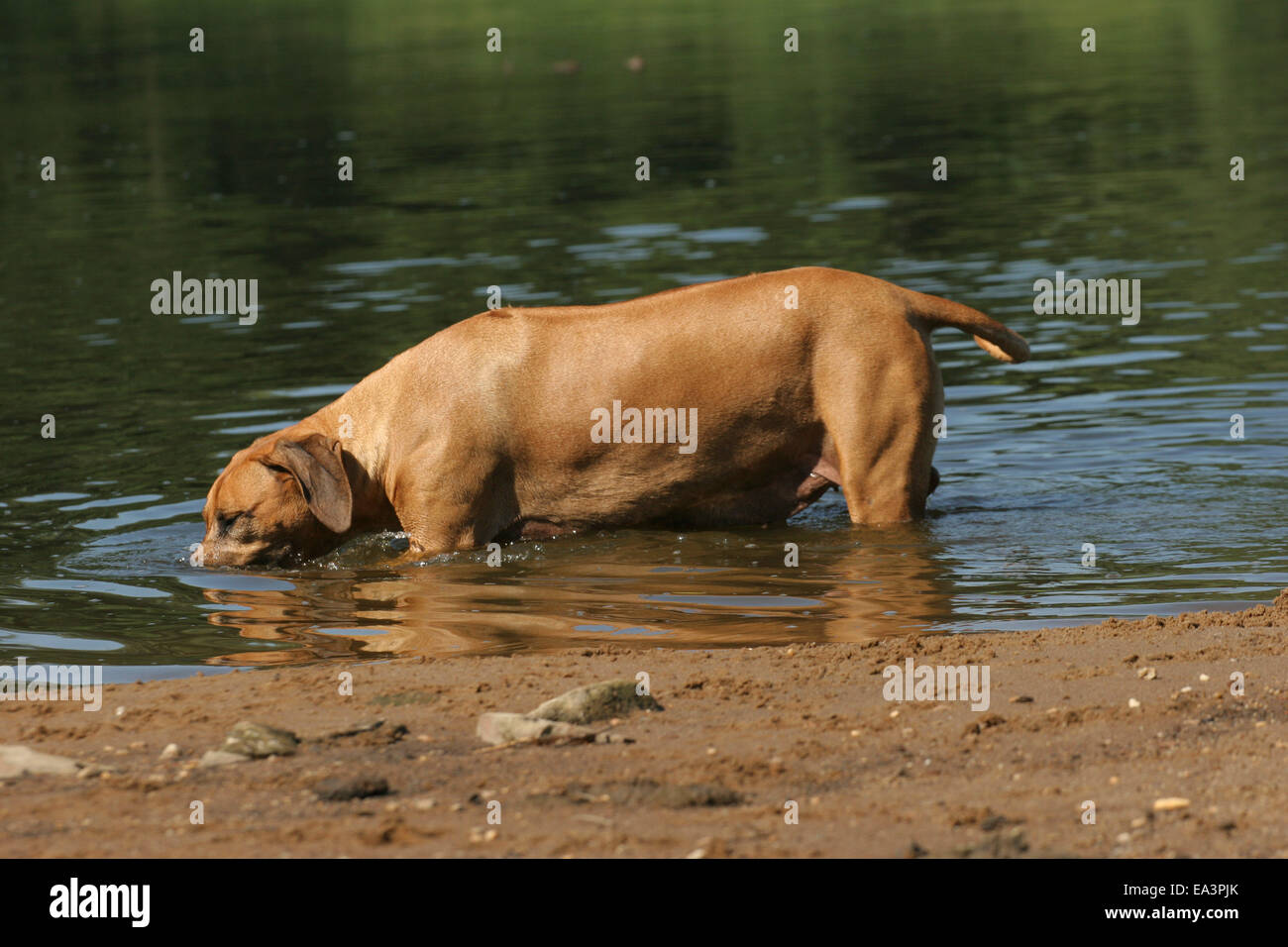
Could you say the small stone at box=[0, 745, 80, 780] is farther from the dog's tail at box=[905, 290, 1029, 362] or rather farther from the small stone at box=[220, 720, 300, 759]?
the dog's tail at box=[905, 290, 1029, 362]

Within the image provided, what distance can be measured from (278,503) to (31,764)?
14.0ft

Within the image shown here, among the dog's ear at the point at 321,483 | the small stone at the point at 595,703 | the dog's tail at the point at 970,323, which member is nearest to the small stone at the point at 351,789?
the small stone at the point at 595,703

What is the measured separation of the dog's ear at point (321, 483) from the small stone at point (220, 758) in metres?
3.91

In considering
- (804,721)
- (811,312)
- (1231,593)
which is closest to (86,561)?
(811,312)

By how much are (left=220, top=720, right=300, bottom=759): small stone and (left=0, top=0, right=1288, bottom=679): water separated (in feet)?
7.10

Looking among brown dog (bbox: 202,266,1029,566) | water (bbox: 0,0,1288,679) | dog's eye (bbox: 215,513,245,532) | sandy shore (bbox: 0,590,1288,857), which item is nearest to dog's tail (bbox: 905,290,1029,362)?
brown dog (bbox: 202,266,1029,566)

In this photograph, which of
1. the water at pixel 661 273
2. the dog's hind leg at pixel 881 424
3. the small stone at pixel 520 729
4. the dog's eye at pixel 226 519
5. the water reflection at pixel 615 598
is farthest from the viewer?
the dog's eye at pixel 226 519

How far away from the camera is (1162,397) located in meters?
13.9

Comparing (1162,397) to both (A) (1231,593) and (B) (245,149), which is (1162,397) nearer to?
(A) (1231,593)

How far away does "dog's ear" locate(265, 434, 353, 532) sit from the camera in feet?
33.9

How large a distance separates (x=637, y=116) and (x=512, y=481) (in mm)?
24481

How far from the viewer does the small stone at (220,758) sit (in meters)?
6.41

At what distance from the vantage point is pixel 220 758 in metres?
6.45

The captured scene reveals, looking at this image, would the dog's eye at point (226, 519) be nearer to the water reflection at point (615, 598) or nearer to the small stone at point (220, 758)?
the water reflection at point (615, 598)
